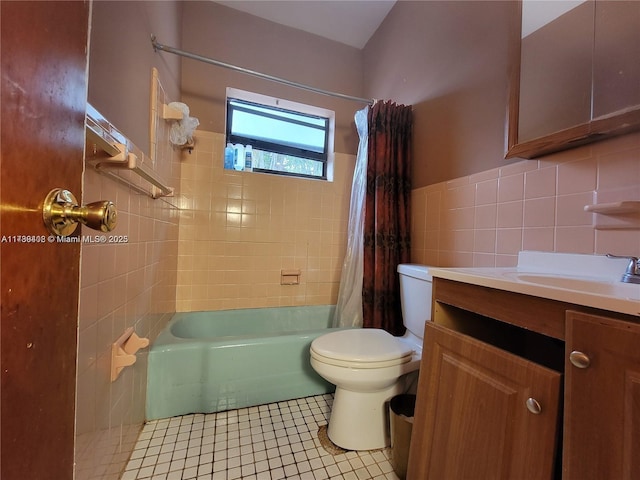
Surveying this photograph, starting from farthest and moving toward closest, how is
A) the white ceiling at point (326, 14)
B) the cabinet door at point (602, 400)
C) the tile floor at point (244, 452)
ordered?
the white ceiling at point (326, 14) → the tile floor at point (244, 452) → the cabinet door at point (602, 400)

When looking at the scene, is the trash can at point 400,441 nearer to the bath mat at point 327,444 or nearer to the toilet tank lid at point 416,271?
the bath mat at point 327,444

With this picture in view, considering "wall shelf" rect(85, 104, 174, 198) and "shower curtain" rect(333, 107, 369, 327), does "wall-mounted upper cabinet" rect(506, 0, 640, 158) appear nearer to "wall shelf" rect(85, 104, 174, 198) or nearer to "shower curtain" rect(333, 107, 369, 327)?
"shower curtain" rect(333, 107, 369, 327)

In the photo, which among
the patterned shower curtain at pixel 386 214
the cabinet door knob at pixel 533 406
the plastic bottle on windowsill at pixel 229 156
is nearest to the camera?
the cabinet door knob at pixel 533 406

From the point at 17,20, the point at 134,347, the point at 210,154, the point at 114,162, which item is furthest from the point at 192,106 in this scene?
the point at 17,20

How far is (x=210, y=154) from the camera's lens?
6.20ft

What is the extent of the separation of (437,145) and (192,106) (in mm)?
1651

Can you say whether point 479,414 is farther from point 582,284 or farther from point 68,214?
point 68,214

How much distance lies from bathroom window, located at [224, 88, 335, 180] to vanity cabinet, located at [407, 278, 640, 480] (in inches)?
65.8

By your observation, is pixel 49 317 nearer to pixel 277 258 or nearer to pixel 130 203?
pixel 130 203

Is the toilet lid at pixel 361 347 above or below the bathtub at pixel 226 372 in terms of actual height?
above

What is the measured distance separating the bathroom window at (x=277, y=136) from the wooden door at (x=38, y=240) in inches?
67.6

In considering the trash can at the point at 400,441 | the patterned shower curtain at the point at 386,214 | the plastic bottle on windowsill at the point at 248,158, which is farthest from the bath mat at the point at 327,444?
the plastic bottle on windowsill at the point at 248,158

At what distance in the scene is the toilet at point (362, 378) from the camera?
1039 mm

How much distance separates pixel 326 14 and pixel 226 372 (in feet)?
8.09
